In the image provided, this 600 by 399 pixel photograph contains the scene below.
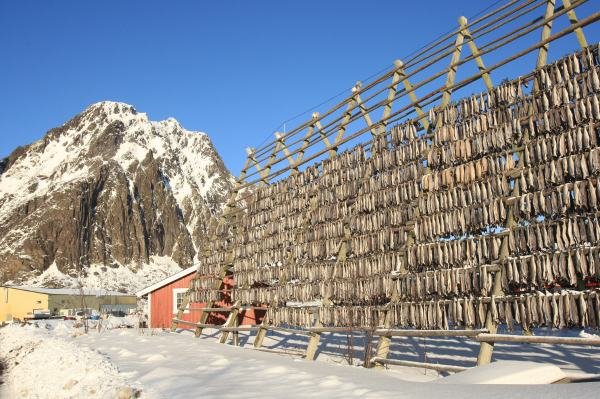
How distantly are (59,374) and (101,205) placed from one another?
14265 centimetres

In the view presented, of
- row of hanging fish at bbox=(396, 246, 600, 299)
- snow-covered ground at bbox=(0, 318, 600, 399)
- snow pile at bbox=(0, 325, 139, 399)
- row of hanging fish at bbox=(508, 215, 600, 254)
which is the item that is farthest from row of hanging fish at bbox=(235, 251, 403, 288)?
snow pile at bbox=(0, 325, 139, 399)

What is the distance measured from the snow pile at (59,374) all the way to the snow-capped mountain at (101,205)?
10613 cm

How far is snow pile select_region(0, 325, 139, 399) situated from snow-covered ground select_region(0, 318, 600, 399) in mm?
28

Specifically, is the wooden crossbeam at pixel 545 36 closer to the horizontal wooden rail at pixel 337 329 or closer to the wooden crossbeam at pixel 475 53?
the wooden crossbeam at pixel 475 53

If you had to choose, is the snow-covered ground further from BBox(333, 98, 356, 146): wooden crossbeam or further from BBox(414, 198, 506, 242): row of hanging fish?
BBox(333, 98, 356, 146): wooden crossbeam

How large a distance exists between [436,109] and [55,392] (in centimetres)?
983

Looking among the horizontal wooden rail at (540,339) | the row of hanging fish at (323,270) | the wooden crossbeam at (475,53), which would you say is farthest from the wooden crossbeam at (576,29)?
the row of hanging fish at (323,270)

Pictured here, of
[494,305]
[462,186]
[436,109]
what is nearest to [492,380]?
[494,305]

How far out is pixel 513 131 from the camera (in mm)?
9391

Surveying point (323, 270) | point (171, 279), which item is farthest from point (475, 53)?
point (171, 279)

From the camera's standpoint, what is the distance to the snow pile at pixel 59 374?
9.04 m

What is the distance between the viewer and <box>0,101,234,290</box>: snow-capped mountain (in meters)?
128

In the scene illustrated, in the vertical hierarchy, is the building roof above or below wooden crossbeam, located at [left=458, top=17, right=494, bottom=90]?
below

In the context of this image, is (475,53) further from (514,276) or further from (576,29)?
(514,276)
